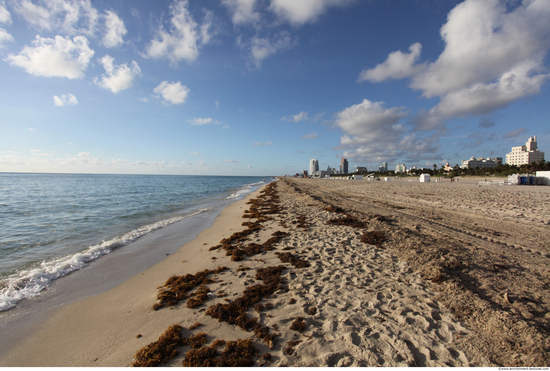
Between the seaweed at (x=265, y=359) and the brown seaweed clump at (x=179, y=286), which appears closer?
the seaweed at (x=265, y=359)

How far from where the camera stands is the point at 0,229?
1146cm

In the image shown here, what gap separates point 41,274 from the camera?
20.7 ft

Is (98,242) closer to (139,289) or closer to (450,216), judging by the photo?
(139,289)

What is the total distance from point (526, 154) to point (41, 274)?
202 meters

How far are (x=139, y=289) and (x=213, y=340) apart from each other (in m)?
3.33

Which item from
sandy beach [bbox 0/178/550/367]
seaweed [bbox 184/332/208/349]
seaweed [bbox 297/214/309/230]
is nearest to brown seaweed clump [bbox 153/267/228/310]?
sandy beach [bbox 0/178/550/367]

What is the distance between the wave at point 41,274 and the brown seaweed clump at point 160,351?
14.6 feet

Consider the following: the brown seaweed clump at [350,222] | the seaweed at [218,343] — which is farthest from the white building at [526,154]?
the seaweed at [218,343]

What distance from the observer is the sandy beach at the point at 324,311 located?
10.0 ft

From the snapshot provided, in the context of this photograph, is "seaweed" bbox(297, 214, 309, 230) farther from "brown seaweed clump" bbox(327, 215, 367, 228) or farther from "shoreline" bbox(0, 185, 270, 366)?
"shoreline" bbox(0, 185, 270, 366)

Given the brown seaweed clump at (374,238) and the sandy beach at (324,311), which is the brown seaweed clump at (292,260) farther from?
the brown seaweed clump at (374,238)

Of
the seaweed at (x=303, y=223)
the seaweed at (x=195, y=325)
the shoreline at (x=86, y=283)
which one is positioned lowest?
the shoreline at (x=86, y=283)

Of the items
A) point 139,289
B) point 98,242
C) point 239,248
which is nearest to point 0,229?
point 98,242

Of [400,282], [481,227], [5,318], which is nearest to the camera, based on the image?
[5,318]
